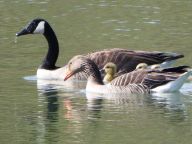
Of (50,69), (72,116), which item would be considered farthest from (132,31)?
(72,116)

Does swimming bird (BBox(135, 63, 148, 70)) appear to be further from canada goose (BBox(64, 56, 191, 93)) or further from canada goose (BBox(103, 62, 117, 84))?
canada goose (BBox(64, 56, 191, 93))

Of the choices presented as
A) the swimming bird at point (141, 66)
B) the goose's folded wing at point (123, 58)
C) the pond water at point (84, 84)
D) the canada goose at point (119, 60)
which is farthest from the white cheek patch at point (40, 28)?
the swimming bird at point (141, 66)

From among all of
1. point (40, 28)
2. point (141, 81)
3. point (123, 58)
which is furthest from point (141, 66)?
point (40, 28)

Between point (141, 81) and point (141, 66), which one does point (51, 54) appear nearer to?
point (141, 66)

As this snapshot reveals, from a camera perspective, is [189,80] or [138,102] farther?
[189,80]

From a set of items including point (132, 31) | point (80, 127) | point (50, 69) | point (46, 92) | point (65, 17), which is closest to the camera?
point (80, 127)

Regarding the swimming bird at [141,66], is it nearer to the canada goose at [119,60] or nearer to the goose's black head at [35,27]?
the canada goose at [119,60]

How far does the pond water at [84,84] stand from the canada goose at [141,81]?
0.20 m

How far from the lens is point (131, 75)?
19.2 meters

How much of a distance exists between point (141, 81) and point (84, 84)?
2.29 meters

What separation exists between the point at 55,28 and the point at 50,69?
561cm

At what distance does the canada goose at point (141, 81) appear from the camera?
18.7 meters

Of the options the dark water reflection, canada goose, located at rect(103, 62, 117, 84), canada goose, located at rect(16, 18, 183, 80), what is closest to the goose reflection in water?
the dark water reflection

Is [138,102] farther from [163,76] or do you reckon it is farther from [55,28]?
[55,28]
